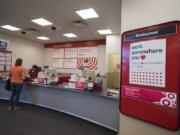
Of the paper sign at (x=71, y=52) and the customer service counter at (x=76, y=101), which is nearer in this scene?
the customer service counter at (x=76, y=101)

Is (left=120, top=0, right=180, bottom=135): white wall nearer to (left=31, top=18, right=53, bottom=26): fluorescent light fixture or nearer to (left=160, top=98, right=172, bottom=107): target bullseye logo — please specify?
(left=160, top=98, right=172, bottom=107): target bullseye logo

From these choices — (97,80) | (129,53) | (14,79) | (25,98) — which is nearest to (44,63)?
(25,98)

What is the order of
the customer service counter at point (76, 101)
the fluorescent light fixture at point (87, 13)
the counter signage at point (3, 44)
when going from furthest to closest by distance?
1. the counter signage at point (3, 44)
2. the fluorescent light fixture at point (87, 13)
3. the customer service counter at point (76, 101)

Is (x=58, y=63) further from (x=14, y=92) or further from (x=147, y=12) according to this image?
(x=147, y=12)

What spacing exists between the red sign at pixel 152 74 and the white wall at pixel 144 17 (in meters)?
0.08

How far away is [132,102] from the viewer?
189 cm

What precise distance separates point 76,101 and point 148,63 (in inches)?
101

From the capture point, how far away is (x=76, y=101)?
3842mm

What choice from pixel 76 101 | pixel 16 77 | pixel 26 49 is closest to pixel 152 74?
pixel 76 101

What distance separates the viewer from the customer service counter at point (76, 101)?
10.2 feet

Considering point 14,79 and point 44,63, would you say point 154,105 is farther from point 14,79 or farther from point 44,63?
point 44,63

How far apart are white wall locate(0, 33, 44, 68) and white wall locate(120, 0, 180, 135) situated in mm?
6829

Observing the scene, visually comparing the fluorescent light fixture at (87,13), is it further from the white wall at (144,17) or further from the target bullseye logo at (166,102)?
the target bullseye logo at (166,102)

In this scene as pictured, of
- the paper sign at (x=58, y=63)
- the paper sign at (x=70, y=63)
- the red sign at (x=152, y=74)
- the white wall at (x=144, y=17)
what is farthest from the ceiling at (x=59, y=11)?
the paper sign at (x=58, y=63)
